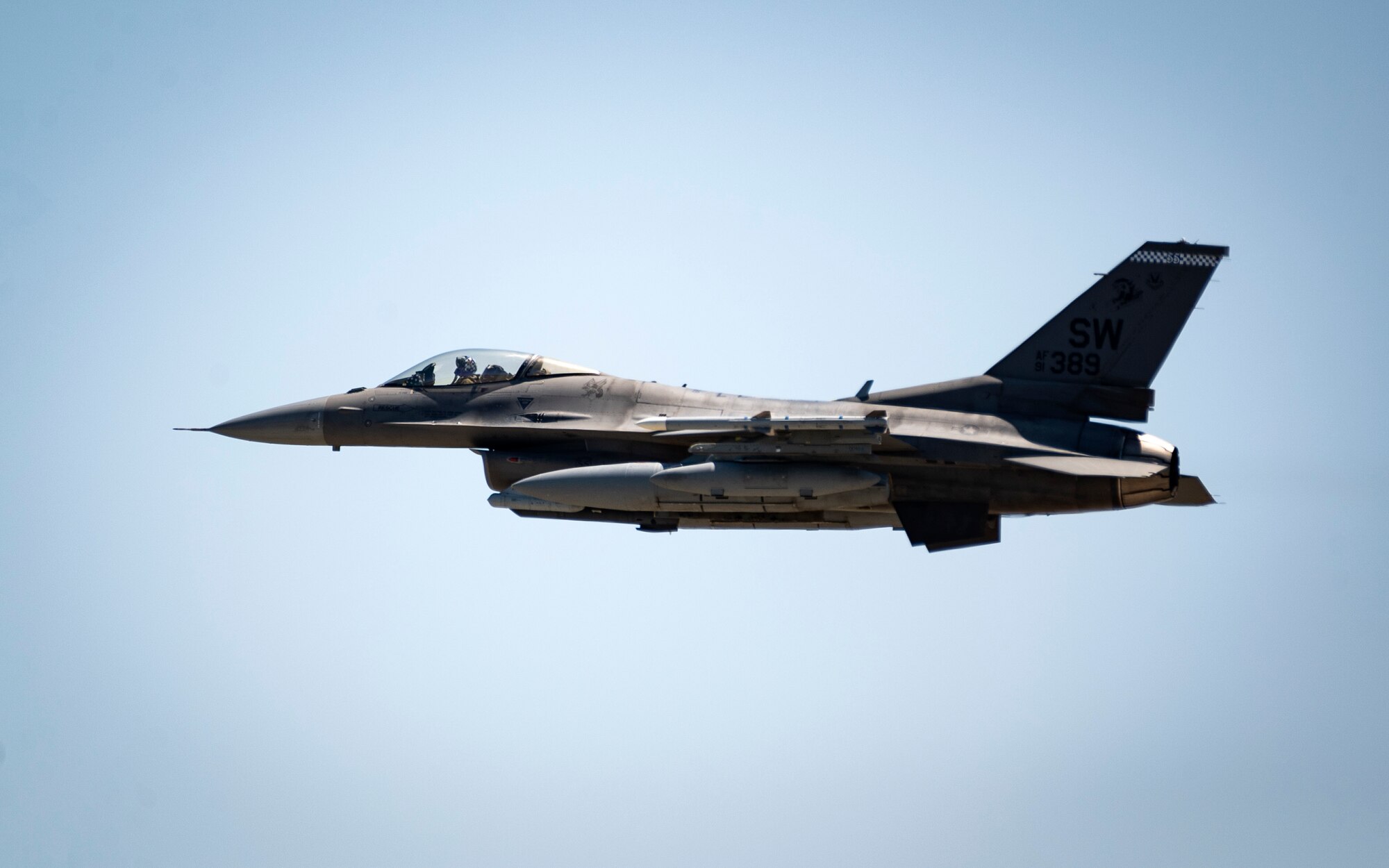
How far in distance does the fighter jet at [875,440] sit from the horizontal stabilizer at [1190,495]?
30 millimetres

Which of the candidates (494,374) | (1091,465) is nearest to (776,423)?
(1091,465)

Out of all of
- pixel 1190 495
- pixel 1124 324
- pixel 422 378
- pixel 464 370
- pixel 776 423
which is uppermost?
pixel 1124 324

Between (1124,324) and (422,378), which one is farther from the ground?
(1124,324)

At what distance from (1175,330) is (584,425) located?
331 inches

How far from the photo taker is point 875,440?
24.7m

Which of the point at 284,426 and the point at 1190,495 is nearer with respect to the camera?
the point at 1190,495

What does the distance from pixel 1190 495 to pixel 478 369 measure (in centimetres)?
1053

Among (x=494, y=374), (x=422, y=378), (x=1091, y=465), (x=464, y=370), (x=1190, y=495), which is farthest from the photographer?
(x=422, y=378)

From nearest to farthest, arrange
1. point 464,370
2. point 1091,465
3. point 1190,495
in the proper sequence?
point 1091,465 < point 1190,495 < point 464,370

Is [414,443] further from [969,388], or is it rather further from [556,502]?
[969,388]

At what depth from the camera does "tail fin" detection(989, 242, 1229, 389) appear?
26.0 metres

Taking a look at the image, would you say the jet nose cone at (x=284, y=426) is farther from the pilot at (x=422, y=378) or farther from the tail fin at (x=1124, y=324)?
the tail fin at (x=1124, y=324)

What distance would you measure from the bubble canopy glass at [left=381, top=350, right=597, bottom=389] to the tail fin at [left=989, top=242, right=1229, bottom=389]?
6519 mm

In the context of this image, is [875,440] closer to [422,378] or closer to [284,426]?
[422,378]
